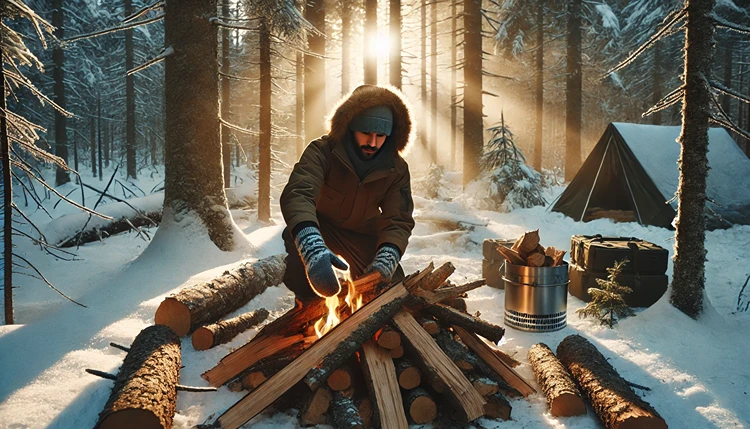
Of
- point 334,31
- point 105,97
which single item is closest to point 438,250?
point 334,31

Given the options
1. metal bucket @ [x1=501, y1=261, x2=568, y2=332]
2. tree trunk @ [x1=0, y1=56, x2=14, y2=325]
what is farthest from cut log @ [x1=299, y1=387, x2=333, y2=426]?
tree trunk @ [x1=0, y1=56, x2=14, y2=325]

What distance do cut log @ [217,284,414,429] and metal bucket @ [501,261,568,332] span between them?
2.03 m

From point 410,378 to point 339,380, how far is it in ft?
1.49

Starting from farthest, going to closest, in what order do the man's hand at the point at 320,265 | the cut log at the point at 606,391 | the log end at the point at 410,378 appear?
the log end at the point at 410,378 → the man's hand at the point at 320,265 → the cut log at the point at 606,391

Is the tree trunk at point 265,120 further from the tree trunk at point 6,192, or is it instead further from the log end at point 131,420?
the log end at point 131,420

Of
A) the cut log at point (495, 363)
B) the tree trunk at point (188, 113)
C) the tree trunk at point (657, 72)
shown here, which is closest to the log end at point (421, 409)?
the cut log at point (495, 363)

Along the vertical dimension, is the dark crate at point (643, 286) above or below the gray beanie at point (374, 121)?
below

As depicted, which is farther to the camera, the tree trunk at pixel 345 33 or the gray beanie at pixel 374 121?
the tree trunk at pixel 345 33

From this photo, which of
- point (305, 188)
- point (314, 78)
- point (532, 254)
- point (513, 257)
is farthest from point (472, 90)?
point (305, 188)

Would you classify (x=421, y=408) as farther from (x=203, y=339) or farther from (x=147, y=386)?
(x=203, y=339)

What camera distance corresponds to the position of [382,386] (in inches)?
112

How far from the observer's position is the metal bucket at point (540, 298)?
4.67 meters

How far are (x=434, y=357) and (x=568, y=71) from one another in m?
16.4

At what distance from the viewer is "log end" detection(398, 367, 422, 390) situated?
295cm
